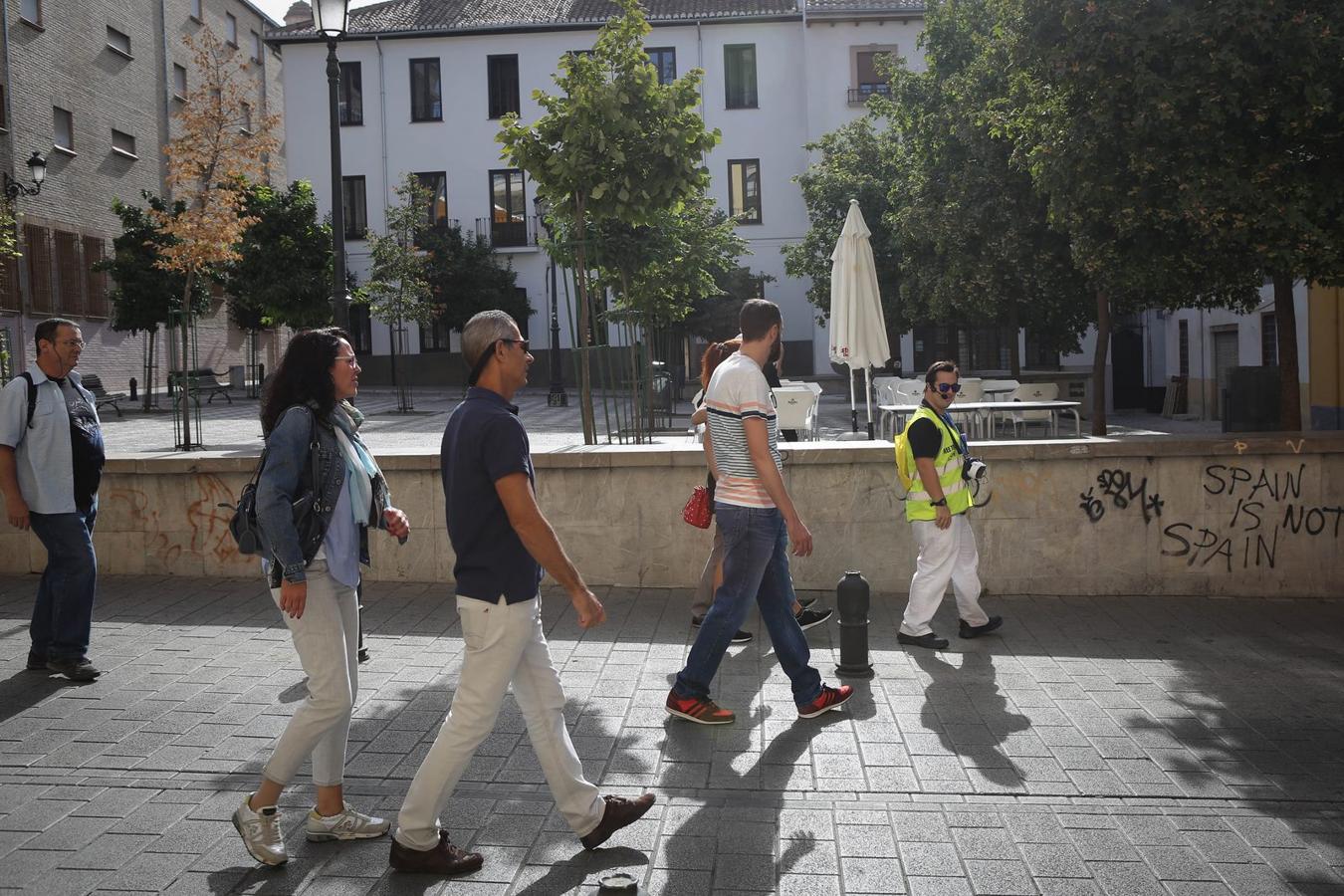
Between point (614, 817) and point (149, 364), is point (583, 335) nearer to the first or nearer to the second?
point (614, 817)

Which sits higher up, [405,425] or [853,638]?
[405,425]

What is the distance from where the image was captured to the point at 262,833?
4.20 metres

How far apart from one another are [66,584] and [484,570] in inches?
142

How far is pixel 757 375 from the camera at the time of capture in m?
5.70

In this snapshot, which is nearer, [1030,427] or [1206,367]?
[1030,427]

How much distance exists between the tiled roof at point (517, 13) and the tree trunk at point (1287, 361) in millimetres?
33309

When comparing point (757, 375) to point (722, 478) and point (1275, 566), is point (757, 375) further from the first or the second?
point (1275, 566)

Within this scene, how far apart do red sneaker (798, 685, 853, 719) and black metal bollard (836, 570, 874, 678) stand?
651 mm

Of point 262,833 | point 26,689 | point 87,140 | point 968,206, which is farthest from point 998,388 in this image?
point 87,140

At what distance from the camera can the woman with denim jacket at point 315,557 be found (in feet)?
13.8

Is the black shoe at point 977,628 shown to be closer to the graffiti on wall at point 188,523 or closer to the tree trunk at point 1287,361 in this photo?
the tree trunk at point 1287,361

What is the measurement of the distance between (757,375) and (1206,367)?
23.5 metres

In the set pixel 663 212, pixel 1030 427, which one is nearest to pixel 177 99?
pixel 1030 427

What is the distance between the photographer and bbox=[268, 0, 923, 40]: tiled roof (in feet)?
144
